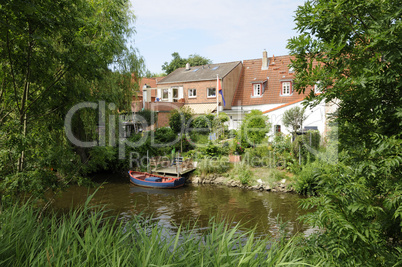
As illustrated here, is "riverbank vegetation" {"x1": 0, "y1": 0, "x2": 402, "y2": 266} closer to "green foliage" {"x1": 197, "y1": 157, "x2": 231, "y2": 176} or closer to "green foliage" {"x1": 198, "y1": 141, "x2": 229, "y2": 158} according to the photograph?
"green foliage" {"x1": 197, "y1": 157, "x2": 231, "y2": 176}

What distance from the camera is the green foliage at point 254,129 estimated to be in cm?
2077

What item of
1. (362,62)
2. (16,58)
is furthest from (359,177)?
(16,58)

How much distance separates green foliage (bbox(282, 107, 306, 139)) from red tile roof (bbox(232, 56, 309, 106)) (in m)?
8.34

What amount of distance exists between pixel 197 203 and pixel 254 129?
7743 mm

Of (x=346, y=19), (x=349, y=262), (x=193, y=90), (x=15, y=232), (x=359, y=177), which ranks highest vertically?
(x=193, y=90)

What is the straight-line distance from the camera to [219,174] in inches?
781

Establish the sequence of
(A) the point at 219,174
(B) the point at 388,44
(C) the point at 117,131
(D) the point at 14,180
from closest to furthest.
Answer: (B) the point at 388,44, (D) the point at 14,180, (C) the point at 117,131, (A) the point at 219,174

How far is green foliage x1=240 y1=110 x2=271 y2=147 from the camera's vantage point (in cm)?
2077

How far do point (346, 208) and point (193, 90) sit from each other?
102ft

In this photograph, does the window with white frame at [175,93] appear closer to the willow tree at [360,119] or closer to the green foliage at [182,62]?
the green foliage at [182,62]

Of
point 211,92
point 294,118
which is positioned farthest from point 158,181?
point 211,92

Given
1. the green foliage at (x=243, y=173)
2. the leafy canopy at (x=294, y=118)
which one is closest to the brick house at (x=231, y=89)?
the leafy canopy at (x=294, y=118)

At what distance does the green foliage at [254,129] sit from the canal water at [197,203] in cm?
407

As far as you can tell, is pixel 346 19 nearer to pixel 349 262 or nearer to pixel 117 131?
pixel 349 262
